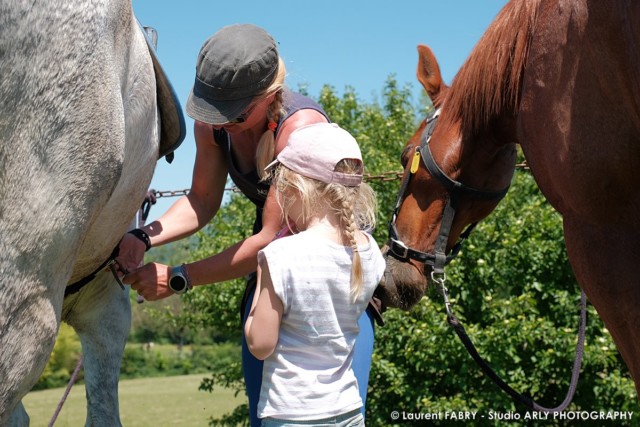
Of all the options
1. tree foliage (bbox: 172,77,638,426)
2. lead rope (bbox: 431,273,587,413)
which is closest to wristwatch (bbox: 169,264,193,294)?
lead rope (bbox: 431,273,587,413)

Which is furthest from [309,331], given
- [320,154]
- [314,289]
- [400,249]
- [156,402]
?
[156,402]

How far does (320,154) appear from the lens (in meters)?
1.85

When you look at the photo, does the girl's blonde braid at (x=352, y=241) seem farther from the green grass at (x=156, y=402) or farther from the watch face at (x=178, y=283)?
Answer: the green grass at (x=156, y=402)

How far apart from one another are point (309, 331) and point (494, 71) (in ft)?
4.35

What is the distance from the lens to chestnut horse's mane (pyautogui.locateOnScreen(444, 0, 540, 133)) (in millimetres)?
2416

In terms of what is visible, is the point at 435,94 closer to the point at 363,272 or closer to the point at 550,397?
the point at 363,272

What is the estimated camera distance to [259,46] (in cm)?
215

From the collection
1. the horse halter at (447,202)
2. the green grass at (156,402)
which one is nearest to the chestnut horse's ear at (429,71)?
the horse halter at (447,202)

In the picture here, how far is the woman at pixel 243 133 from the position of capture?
214cm

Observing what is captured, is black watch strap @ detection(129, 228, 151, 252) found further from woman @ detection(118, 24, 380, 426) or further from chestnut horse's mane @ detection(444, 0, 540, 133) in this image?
chestnut horse's mane @ detection(444, 0, 540, 133)

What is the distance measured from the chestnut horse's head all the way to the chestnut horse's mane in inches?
1.3

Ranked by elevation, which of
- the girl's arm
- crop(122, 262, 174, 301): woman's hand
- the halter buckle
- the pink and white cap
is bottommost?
the halter buckle

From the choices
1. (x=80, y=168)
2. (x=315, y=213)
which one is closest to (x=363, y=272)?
(x=315, y=213)

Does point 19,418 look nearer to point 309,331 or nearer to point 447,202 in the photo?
Answer: point 309,331
